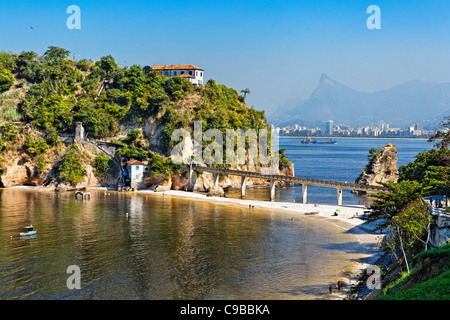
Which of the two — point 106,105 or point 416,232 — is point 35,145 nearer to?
point 106,105

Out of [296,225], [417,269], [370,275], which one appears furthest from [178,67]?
[417,269]

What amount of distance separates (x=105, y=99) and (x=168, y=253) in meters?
73.0

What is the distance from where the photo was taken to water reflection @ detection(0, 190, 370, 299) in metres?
35.7

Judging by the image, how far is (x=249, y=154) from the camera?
361 feet

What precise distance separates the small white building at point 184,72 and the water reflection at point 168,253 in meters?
58.9

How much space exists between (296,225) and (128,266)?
93.9 ft

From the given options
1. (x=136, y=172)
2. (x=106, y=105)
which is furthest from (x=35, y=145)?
(x=136, y=172)

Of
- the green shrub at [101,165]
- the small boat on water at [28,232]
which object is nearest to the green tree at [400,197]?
the small boat on water at [28,232]

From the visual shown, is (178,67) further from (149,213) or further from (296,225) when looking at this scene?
(296,225)

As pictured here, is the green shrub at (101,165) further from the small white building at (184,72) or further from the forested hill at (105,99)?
the small white building at (184,72)

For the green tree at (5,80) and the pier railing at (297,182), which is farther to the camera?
the green tree at (5,80)

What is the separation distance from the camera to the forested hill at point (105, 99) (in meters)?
102

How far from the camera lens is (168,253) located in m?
45.8

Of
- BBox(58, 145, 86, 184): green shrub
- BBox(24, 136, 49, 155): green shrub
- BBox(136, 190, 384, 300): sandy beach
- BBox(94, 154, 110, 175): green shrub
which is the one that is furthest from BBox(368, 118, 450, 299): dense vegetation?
BBox(24, 136, 49, 155): green shrub
